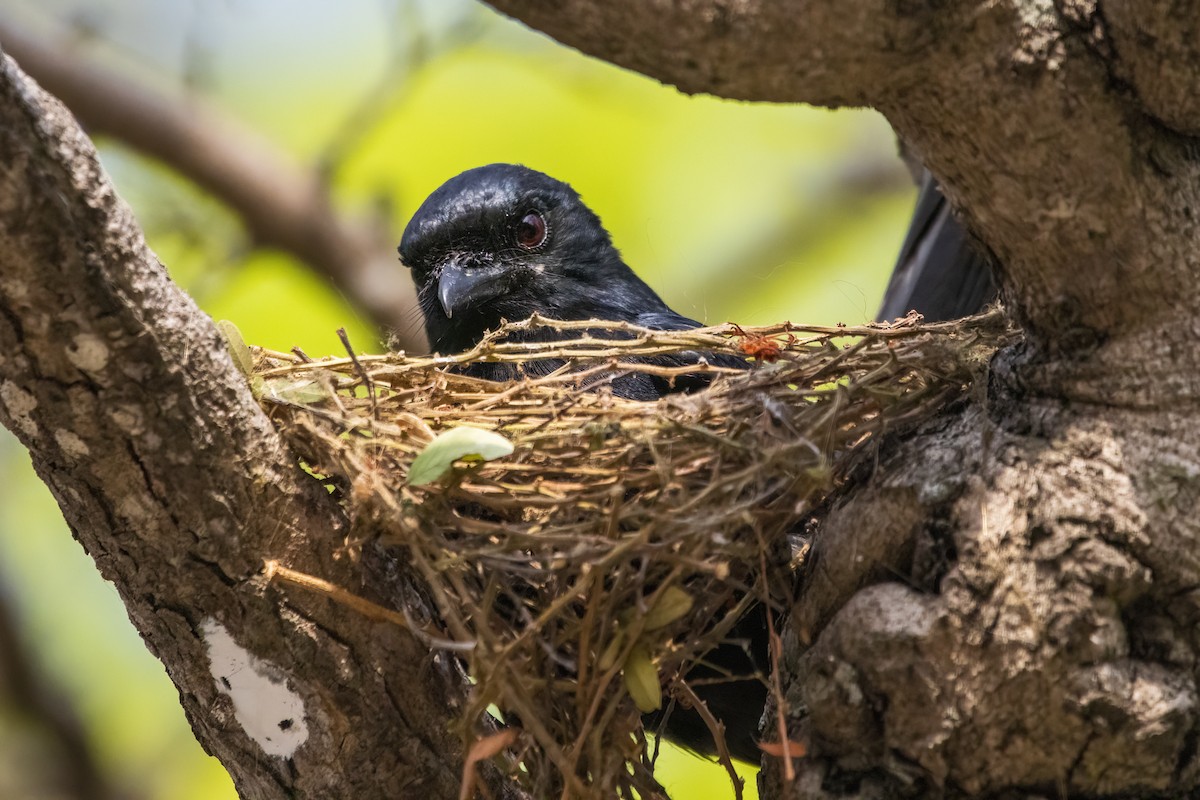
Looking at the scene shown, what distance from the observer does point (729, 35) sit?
230 cm

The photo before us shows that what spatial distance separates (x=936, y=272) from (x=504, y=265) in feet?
5.50

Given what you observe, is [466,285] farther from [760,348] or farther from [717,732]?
[717,732]

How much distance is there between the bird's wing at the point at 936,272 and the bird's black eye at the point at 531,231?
142 centimetres

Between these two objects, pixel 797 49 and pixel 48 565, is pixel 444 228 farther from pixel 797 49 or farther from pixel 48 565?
pixel 48 565

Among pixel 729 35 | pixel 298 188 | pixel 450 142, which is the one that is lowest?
pixel 729 35

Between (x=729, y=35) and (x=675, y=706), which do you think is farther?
(x=675, y=706)

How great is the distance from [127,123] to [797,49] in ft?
16.8

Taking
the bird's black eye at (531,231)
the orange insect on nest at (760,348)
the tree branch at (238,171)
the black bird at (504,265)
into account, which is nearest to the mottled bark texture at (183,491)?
the orange insect on nest at (760,348)

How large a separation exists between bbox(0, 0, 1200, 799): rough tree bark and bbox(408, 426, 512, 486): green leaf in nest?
12.2 inches

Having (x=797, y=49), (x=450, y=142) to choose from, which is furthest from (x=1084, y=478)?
(x=450, y=142)

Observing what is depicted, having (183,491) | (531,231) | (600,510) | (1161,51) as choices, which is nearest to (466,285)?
(531,231)

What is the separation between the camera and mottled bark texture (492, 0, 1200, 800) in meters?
2.41

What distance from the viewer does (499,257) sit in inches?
176

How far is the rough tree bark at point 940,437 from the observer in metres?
2.38
